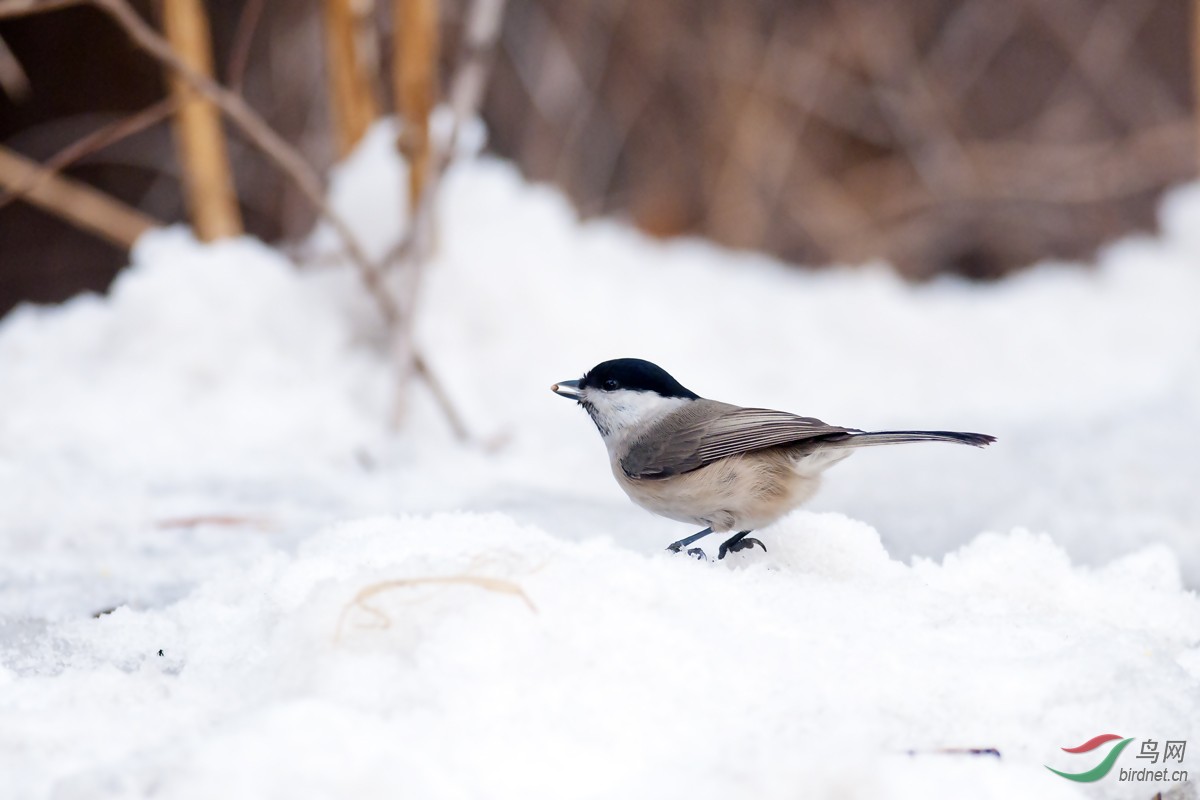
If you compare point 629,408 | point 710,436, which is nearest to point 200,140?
point 629,408

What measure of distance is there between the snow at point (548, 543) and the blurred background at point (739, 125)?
708 millimetres

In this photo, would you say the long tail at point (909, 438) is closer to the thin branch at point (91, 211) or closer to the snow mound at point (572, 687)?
the snow mound at point (572, 687)

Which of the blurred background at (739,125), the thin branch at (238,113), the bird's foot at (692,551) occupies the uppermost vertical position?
the blurred background at (739,125)

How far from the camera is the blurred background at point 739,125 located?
462 cm

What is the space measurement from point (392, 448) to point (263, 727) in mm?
1697

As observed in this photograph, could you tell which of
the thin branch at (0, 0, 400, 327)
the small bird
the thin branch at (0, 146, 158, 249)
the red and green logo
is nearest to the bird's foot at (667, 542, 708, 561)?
the small bird

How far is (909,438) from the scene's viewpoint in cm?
164

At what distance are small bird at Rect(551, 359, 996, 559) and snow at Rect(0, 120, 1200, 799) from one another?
0.07 metres

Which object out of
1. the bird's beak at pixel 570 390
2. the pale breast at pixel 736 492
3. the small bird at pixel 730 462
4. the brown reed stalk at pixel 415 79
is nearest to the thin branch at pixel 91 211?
the brown reed stalk at pixel 415 79

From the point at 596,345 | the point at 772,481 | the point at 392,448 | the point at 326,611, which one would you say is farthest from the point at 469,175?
the point at 326,611

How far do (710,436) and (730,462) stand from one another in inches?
3.1

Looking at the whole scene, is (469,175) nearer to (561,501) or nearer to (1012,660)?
(561,501)

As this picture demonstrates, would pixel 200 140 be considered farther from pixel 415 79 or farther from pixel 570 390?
pixel 570 390

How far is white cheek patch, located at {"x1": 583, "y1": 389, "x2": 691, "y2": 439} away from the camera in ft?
6.49
